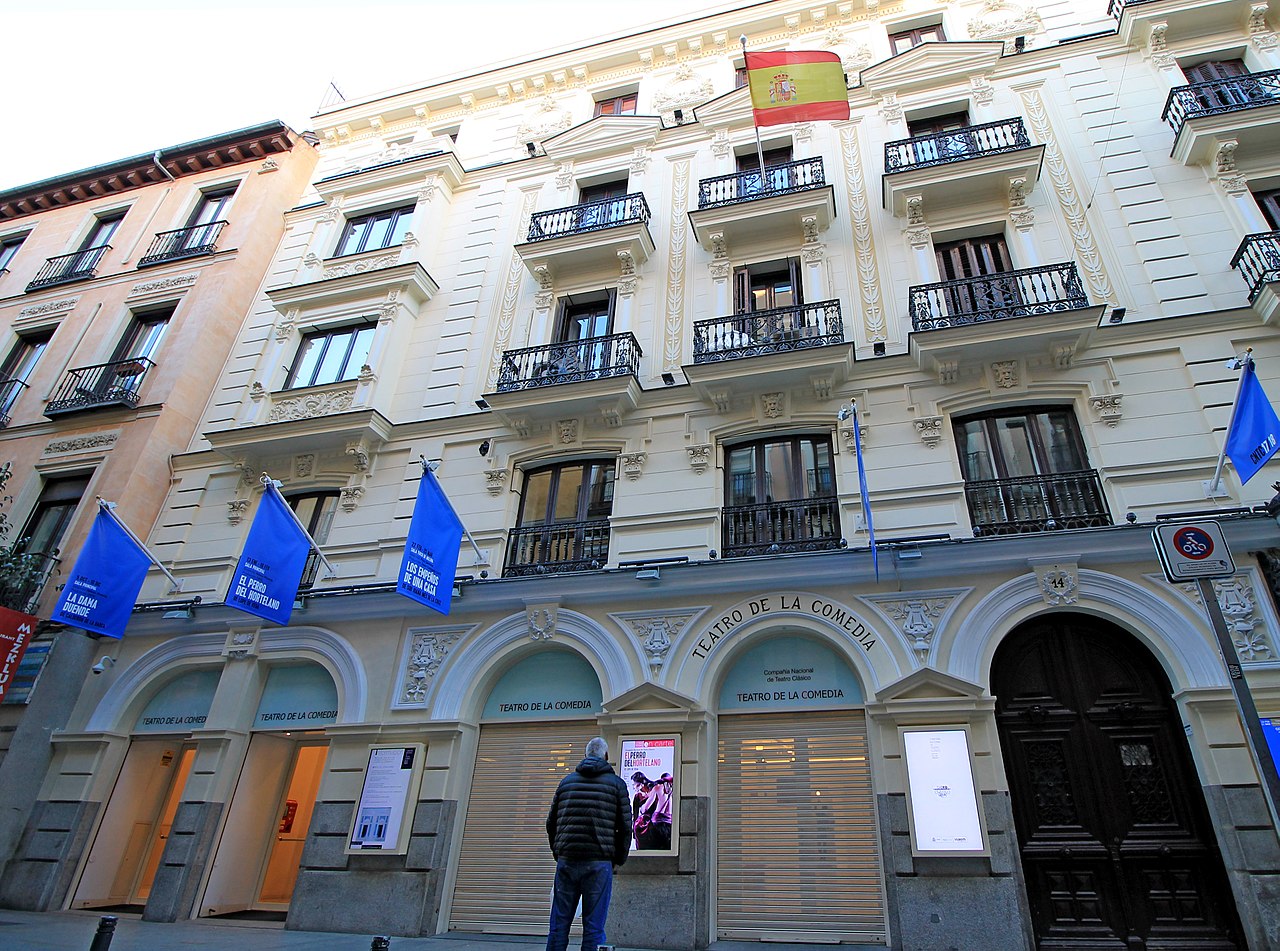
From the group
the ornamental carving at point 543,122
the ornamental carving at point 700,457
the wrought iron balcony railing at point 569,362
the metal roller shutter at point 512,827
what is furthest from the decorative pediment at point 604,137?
the metal roller shutter at point 512,827

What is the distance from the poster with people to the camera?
9383 millimetres

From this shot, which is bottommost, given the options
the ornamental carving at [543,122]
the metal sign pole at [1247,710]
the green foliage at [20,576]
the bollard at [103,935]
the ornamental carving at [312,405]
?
the bollard at [103,935]

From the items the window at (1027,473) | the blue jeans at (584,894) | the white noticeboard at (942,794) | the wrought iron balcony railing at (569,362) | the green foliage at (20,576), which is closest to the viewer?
the blue jeans at (584,894)

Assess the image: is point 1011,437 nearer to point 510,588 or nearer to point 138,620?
point 510,588

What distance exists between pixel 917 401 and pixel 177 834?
13.6 meters

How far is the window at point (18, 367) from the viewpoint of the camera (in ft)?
58.3

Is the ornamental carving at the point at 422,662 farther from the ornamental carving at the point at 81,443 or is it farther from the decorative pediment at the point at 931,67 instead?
the decorative pediment at the point at 931,67

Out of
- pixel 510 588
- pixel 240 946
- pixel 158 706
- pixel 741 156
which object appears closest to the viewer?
pixel 240 946

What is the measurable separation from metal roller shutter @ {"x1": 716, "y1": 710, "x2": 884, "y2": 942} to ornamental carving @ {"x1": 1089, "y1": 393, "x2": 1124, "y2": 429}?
574 cm

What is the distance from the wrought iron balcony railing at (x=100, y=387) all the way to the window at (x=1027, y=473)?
670 inches

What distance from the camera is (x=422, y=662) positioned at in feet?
38.2

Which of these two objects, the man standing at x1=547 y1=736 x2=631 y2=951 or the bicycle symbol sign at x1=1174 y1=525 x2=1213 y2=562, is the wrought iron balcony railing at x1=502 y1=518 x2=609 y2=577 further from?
the bicycle symbol sign at x1=1174 y1=525 x2=1213 y2=562

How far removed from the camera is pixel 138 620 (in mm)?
13398

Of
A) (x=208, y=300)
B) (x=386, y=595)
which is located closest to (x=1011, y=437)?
(x=386, y=595)
